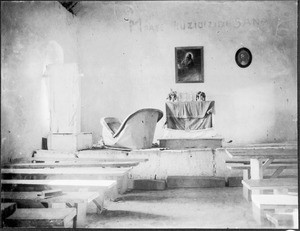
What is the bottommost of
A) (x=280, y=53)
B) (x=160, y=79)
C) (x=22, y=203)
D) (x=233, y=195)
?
(x=233, y=195)

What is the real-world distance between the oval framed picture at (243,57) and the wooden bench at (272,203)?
6.10 metres

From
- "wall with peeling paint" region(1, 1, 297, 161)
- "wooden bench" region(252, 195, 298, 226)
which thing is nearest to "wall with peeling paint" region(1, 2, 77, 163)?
"wall with peeling paint" region(1, 1, 297, 161)

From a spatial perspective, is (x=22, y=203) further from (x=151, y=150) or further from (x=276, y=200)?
(x=151, y=150)

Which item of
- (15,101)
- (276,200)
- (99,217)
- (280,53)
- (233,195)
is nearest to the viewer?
(276,200)

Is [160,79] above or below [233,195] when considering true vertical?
above

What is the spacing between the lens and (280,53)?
8820mm

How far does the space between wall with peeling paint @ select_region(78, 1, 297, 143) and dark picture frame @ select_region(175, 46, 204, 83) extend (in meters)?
0.13

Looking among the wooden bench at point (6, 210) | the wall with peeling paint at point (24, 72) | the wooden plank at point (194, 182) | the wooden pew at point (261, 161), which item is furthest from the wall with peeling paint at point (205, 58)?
the wooden bench at point (6, 210)

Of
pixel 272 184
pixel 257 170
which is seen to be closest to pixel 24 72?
pixel 257 170

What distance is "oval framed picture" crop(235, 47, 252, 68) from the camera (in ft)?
28.9

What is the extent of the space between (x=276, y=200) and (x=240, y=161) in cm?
212

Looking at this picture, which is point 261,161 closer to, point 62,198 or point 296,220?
point 296,220

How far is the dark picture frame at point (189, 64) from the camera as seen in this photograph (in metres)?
8.90

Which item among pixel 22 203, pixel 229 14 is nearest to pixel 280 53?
pixel 229 14
